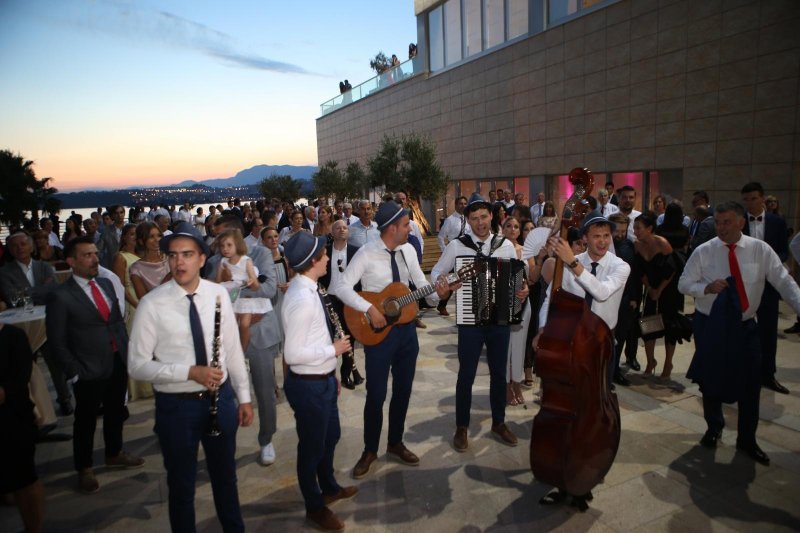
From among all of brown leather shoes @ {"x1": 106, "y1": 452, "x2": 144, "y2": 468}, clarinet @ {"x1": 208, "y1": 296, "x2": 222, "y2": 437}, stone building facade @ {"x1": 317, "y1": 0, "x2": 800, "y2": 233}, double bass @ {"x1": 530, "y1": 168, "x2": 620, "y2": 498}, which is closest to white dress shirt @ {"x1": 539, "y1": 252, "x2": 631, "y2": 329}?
double bass @ {"x1": 530, "y1": 168, "x2": 620, "y2": 498}

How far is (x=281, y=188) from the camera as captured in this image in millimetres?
35625

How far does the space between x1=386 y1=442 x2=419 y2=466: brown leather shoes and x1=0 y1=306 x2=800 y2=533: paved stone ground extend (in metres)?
0.06

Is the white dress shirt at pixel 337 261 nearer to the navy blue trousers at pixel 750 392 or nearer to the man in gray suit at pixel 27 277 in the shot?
the man in gray suit at pixel 27 277

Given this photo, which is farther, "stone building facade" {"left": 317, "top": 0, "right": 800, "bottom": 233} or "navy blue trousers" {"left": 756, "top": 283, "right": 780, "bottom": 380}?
"stone building facade" {"left": 317, "top": 0, "right": 800, "bottom": 233}

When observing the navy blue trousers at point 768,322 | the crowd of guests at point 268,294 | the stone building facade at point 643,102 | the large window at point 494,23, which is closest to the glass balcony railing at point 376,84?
the stone building facade at point 643,102

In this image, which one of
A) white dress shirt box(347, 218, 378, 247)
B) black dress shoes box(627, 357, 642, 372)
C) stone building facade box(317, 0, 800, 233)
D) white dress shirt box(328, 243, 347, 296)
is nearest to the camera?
black dress shoes box(627, 357, 642, 372)

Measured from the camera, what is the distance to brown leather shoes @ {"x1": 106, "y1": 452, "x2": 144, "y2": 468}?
14.6 feet

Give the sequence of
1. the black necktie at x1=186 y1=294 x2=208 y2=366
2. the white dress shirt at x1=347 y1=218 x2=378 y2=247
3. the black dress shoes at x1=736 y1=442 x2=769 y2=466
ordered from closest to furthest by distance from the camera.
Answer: the black necktie at x1=186 y1=294 x2=208 y2=366
the black dress shoes at x1=736 y1=442 x2=769 y2=466
the white dress shirt at x1=347 y1=218 x2=378 y2=247

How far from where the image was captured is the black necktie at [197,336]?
2.80 m

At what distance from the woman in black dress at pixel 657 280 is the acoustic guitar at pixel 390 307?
3241 mm

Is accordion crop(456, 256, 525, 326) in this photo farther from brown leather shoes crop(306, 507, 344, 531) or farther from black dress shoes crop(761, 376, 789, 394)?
black dress shoes crop(761, 376, 789, 394)

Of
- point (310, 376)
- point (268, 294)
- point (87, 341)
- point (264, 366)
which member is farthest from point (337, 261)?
point (310, 376)

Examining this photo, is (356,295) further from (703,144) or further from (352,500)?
(703,144)

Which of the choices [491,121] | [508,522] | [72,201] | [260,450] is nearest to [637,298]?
[508,522]
